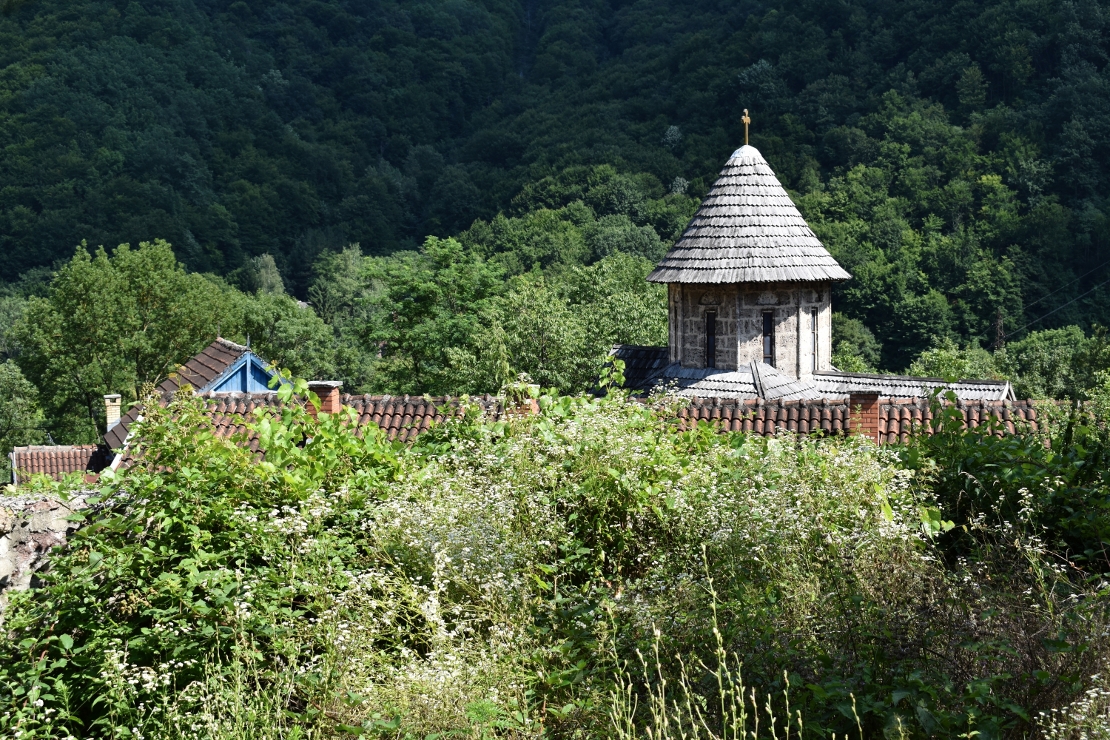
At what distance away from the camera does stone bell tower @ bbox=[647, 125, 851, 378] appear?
18219mm

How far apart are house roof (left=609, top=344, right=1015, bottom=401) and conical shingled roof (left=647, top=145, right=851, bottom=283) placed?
5.23 feet

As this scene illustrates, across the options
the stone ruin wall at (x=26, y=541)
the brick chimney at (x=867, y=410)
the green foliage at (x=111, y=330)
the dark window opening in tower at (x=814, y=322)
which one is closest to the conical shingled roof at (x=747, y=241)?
the dark window opening in tower at (x=814, y=322)

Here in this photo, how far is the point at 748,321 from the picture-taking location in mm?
18375

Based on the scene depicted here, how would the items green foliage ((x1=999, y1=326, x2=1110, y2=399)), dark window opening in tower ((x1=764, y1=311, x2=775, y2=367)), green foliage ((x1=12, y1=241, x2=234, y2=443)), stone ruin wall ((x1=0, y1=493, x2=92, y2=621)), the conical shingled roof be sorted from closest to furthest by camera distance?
stone ruin wall ((x1=0, y1=493, x2=92, y2=621)), the conical shingled roof, dark window opening in tower ((x1=764, y1=311, x2=775, y2=367)), green foliage ((x1=999, y1=326, x2=1110, y2=399)), green foliage ((x1=12, y1=241, x2=234, y2=443))

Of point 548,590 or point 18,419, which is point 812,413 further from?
point 18,419

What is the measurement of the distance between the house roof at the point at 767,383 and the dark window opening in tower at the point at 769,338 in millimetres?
131

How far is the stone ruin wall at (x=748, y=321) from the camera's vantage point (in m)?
18.4

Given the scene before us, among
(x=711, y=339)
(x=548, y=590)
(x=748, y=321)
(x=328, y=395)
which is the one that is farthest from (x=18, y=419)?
(x=548, y=590)

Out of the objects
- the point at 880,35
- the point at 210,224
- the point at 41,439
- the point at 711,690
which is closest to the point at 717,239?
the point at 711,690

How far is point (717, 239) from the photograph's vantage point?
18.7 meters

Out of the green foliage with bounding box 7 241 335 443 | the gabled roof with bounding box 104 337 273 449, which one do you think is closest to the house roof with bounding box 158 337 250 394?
→ the gabled roof with bounding box 104 337 273 449

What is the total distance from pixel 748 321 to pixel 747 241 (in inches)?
54.0

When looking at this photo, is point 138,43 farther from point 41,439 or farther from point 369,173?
point 41,439

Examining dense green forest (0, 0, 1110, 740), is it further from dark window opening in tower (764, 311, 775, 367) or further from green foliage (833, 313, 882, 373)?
dark window opening in tower (764, 311, 775, 367)
